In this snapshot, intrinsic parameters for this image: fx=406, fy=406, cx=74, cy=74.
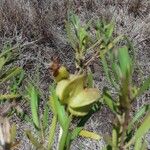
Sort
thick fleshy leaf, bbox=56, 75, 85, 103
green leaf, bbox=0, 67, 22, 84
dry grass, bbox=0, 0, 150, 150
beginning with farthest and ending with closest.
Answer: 1. dry grass, bbox=0, 0, 150, 150
2. green leaf, bbox=0, 67, 22, 84
3. thick fleshy leaf, bbox=56, 75, 85, 103

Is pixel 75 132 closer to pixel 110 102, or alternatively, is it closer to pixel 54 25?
pixel 110 102

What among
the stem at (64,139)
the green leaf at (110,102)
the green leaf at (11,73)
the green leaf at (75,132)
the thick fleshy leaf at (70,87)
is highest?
the thick fleshy leaf at (70,87)

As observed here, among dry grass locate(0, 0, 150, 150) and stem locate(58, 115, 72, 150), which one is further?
dry grass locate(0, 0, 150, 150)

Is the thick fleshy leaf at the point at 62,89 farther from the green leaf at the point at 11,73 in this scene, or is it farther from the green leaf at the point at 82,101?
the green leaf at the point at 11,73

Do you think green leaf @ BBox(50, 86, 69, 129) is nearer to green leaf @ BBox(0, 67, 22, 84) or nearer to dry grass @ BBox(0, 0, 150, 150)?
green leaf @ BBox(0, 67, 22, 84)

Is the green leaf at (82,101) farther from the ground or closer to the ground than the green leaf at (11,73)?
farther from the ground

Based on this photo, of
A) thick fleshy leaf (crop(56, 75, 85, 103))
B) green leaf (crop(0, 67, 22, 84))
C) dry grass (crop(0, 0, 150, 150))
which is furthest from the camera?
dry grass (crop(0, 0, 150, 150))

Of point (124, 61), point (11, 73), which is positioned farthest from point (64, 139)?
point (11, 73)

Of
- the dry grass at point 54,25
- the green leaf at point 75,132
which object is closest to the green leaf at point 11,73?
the green leaf at point 75,132

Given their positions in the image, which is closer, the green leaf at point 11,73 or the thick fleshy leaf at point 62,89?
the thick fleshy leaf at point 62,89

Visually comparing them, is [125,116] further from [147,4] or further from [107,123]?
[147,4]

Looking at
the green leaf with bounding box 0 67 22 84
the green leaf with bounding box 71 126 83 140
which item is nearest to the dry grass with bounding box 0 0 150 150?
the green leaf with bounding box 0 67 22 84
